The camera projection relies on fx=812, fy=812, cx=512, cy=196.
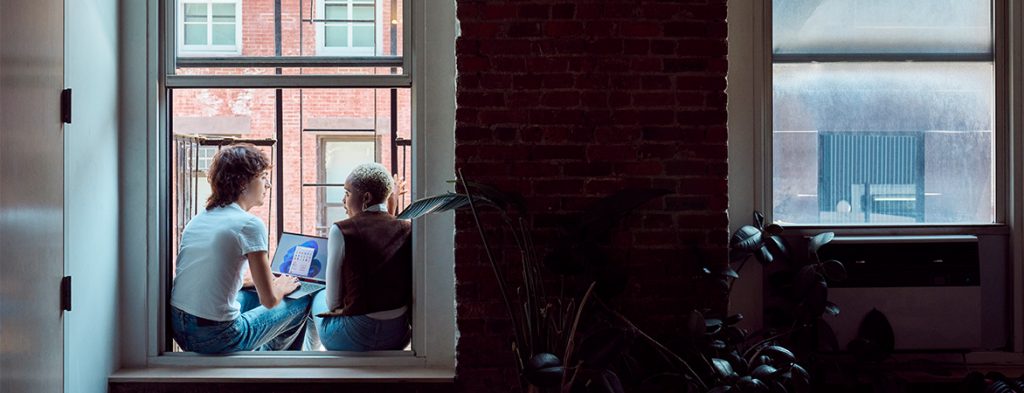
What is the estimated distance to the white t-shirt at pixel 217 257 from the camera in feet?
10.2

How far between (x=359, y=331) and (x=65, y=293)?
1.01 m

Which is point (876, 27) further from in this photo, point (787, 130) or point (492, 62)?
point (492, 62)

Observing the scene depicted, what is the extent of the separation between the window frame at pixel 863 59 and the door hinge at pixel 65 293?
2443mm

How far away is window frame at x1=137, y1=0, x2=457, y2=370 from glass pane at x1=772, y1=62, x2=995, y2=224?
1318mm

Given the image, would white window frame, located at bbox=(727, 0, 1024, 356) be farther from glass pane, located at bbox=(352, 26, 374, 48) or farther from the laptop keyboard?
the laptop keyboard

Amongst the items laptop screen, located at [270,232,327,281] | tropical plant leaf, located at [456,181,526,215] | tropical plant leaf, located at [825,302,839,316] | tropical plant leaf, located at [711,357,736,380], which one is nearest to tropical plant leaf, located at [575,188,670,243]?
tropical plant leaf, located at [456,181,526,215]

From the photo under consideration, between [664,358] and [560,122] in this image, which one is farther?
[560,122]

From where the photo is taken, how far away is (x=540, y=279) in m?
2.63

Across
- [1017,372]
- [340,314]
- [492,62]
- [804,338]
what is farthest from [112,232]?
[1017,372]

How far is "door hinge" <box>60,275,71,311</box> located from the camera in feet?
8.67

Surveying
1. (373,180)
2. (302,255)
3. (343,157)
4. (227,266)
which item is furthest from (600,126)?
(227,266)

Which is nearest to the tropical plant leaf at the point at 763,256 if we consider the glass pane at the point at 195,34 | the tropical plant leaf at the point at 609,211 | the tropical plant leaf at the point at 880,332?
the tropical plant leaf at the point at 880,332

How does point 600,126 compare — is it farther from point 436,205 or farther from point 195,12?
point 195,12

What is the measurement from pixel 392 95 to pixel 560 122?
2.27 ft
